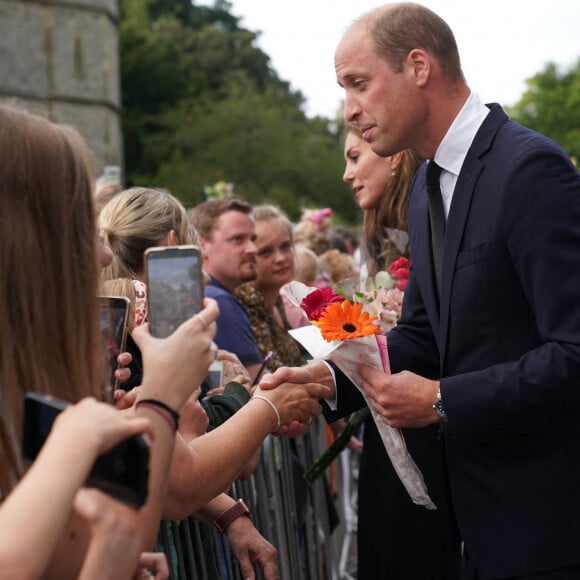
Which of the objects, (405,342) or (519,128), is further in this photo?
(405,342)

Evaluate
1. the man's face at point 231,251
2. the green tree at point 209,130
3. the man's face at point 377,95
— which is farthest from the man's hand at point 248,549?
the green tree at point 209,130

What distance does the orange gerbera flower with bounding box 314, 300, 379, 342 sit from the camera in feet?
9.58

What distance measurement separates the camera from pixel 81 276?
185 centimetres

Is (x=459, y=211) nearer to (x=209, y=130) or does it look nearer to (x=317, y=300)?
(x=317, y=300)

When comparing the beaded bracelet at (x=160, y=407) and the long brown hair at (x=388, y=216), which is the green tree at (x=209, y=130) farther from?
the beaded bracelet at (x=160, y=407)

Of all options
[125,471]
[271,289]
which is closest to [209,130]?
[271,289]

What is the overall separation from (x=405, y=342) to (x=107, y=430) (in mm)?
2037

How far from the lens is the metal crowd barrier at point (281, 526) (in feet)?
9.75

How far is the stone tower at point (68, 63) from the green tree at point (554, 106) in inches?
1450

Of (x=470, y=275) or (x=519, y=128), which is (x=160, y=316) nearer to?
(x=470, y=275)

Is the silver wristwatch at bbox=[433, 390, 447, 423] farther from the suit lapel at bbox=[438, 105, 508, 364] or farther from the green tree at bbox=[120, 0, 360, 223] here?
the green tree at bbox=[120, 0, 360, 223]

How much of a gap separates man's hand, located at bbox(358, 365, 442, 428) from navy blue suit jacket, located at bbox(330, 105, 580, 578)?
8 centimetres

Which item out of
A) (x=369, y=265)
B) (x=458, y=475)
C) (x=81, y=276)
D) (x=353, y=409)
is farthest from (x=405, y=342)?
(x=81, y=276)

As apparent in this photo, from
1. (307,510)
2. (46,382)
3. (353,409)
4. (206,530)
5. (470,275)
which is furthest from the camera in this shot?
(307,510)
